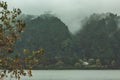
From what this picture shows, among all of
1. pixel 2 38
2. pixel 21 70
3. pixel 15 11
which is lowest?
pixel 21 70

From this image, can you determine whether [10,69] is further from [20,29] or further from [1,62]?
[20,29]

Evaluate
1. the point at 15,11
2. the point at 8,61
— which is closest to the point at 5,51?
the point at 8,61

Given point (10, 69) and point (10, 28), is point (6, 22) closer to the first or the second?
point (10, 28)

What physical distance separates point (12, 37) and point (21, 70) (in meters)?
1.32

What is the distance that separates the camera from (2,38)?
14688 millimetres

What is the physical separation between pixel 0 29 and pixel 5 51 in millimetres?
898

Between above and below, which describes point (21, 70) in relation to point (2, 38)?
below

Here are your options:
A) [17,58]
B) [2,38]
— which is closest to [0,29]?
[2,38]

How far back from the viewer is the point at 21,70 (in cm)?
1448

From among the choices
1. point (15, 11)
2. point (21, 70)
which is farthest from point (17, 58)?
point (15, 11)

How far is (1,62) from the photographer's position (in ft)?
49.1

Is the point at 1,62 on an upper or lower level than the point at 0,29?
lower

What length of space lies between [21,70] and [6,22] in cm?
181

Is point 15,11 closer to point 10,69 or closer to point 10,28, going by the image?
point 10,28
